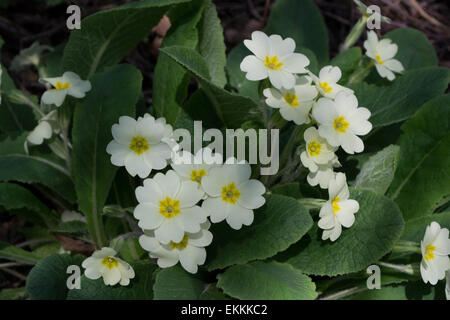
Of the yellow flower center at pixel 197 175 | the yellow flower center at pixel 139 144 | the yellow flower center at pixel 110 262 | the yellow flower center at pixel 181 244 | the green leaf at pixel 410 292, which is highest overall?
the yellow flower center at pixel 139 144

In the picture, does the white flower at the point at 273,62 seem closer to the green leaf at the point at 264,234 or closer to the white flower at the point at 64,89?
the green leaf at the point at 264,234

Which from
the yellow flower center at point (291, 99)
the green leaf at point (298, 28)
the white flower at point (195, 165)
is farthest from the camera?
the green leaf at point (298, 28)

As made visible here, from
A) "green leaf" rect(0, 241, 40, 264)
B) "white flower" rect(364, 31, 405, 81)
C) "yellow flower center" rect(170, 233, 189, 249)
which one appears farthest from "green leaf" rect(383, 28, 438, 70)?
"green leaf" rect(0, 241, 40, 264)

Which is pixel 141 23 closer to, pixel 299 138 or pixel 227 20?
pixel 299 138

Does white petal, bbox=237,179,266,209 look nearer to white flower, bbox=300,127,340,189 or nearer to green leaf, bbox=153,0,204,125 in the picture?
white flower, bbox=300,127,340,189

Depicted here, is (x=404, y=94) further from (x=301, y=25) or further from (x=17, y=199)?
(x=17, y=199)

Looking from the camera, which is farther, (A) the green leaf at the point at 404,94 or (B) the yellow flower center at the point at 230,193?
(A) the green leaf at the point at 404,94

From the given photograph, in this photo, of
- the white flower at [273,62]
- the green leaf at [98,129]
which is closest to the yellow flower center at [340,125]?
the white flower at [273,62]

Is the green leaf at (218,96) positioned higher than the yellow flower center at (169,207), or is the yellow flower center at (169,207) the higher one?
the green leaf at (218,96)
